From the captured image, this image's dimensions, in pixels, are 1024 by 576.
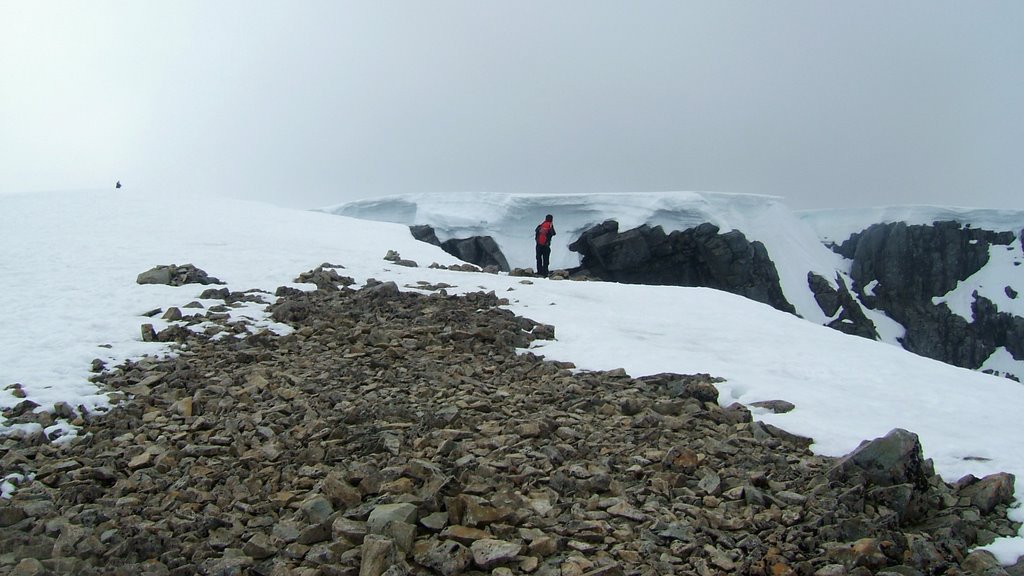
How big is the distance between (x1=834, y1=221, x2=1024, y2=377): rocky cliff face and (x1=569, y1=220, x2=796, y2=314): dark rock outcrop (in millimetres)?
20846

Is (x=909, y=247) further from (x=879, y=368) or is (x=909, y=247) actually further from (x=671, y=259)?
(x=879, y=368)

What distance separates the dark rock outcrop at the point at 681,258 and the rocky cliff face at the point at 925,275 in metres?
20.8

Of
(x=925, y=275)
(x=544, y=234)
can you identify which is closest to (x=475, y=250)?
(x=544, y=234)

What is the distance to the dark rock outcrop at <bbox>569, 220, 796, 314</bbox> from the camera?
46.8 meters

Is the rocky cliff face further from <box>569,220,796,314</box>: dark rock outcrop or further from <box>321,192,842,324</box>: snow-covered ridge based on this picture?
<box>321,192,842,324</box>: snow-covered ridge

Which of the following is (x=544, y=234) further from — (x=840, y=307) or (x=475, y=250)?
(x=840, y=307)

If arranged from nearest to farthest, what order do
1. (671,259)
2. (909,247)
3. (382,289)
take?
(382,289) < (671,259) < (909,247)

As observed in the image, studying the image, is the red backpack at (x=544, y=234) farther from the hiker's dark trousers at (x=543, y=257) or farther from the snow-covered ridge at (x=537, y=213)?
the snow-covered ridge at (x=537, y=213)

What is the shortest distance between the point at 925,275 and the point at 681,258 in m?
31.8

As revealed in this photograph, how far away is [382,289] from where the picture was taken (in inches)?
447

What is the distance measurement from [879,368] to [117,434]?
8775 millimetres

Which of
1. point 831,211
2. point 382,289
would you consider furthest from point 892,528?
point 831,211

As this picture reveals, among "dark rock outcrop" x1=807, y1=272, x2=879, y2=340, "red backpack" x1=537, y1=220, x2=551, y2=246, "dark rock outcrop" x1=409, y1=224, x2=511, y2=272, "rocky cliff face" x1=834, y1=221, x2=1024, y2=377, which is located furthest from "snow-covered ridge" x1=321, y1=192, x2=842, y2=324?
"red backpack" x1=537, y1=220, x2=551, y2=246

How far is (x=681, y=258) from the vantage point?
49.1m
